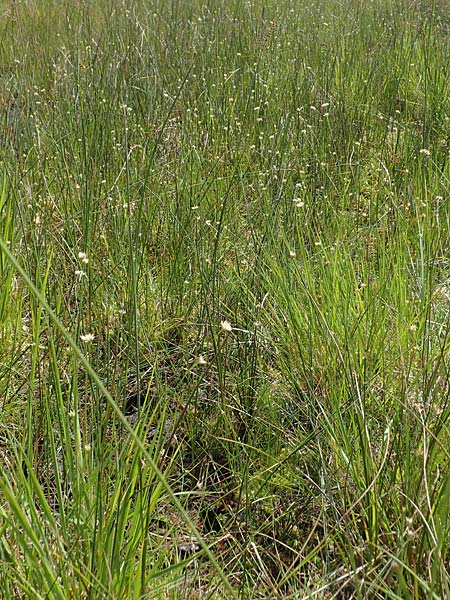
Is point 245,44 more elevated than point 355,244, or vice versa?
point 245,44

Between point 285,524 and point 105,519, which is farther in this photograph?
point 285,524

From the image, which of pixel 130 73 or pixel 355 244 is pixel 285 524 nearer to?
pixel 355 244

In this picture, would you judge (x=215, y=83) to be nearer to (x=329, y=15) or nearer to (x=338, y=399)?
(x=329, y=15)

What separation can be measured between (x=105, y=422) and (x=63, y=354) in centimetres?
75

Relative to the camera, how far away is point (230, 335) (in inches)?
83.1

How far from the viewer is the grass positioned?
131 centimetres

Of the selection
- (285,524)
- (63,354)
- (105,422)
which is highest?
(105,422)

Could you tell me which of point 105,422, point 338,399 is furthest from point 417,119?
point 105,422

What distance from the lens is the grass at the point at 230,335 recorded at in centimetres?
131

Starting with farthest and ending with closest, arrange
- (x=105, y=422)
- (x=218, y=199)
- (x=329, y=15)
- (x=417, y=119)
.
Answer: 1. (x=329, y=15)
2. (x=417, y=119)
3. (x=218, y=199)
4. (x=105, y=422)

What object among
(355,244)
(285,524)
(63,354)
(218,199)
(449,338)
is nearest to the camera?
(285,524)

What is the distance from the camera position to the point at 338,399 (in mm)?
1691

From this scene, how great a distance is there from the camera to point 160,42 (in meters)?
4.48

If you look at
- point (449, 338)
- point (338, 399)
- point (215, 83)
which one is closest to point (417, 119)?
point (215, 83)
